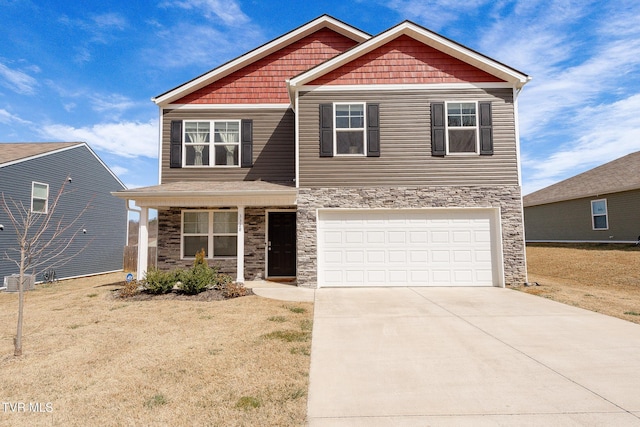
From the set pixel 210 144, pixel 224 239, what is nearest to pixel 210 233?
pixel 224 239

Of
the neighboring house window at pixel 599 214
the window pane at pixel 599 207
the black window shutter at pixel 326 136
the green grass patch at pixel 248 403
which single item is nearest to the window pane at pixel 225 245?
the black window shutter at pixel 326 136

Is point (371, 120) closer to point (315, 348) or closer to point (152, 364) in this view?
point (315, 348)

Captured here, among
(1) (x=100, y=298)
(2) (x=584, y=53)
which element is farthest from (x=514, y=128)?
(1) (x=100, y=298)

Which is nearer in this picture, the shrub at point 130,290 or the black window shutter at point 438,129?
the shrub at point 130,290

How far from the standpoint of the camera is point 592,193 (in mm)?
17953

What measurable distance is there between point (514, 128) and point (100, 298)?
12589 mm

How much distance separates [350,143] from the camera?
1034cm

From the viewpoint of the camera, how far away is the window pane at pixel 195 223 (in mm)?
11758

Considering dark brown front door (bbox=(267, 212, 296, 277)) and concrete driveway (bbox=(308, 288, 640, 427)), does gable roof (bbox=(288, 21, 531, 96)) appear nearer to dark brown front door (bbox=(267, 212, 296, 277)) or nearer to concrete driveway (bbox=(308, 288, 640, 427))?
dark brown front door (bbox=(267, 212, 296, 277))

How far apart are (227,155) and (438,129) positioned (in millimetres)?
6951

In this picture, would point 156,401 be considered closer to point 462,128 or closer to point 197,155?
point 197,155

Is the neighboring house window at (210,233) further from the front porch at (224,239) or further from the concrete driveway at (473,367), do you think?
the concrete driveway at (473,367)

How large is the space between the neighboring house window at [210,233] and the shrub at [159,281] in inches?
98.8

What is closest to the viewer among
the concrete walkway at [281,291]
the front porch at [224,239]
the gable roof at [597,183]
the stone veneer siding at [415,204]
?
the concrete walkway at [281,291]
